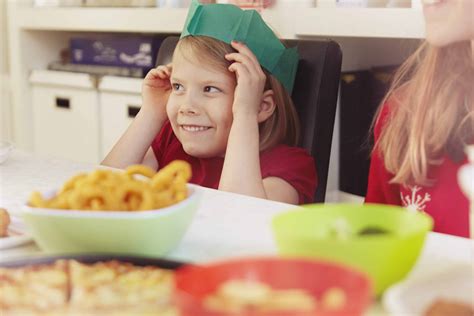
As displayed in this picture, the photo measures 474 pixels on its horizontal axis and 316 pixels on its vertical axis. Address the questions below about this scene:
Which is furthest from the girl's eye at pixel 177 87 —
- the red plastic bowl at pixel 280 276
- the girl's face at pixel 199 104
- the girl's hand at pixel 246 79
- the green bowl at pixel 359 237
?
the red plastic bowl at pixel 280 276

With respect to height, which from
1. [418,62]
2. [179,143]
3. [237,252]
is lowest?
[179,143]

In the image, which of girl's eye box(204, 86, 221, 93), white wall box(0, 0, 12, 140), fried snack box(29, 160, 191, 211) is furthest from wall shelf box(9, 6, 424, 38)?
fried snack box(29, 160, 191, 211)

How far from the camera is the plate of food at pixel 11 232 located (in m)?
0.93

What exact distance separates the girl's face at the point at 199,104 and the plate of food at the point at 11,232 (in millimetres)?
625

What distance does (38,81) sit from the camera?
3.05m

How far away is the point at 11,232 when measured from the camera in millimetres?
993

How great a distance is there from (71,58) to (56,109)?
20cm

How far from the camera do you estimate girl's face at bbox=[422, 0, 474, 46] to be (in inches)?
51.8

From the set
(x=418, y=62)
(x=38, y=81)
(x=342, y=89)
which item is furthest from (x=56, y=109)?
(x=418, y=62)

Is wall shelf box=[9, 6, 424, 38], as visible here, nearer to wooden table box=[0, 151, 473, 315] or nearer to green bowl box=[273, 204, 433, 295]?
wooden table box=[0, 151, 473, 315]

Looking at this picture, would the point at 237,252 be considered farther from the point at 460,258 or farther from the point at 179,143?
the point at 179,143

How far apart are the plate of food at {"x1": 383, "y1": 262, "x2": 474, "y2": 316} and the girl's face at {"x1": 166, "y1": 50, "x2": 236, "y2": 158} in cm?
92

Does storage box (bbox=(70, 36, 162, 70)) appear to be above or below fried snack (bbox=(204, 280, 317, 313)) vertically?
below

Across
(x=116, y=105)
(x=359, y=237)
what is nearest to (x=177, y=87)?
(x=359, y=237)
